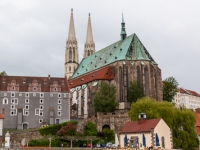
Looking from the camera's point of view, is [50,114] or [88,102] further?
[88,102]

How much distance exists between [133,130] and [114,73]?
153 ft

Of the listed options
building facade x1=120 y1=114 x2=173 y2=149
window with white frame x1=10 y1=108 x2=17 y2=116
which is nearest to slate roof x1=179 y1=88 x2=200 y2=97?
window with white frame x1=10 y1=108 x2=17 y2=116

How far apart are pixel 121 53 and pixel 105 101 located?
20864mm

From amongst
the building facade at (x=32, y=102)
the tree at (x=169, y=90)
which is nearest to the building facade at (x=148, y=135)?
the building facade at (x=32, y=102)

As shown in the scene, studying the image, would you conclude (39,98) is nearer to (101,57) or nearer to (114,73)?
(114,73)

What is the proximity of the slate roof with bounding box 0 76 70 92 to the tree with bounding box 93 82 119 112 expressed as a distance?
8347mm

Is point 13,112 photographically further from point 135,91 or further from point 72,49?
point 72,49

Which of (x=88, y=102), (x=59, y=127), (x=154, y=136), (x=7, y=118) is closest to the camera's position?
(x=154, y=136)

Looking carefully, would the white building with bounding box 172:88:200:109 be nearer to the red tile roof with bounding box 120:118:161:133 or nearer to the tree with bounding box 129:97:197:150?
the tree with bounding box 129:97:197:150

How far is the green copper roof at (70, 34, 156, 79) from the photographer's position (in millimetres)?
93875

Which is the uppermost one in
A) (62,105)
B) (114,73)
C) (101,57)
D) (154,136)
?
(101,57)

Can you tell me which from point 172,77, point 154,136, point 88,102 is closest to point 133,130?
point 154,136

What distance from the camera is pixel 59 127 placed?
69938 millimetres

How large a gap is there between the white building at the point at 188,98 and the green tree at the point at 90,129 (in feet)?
247
